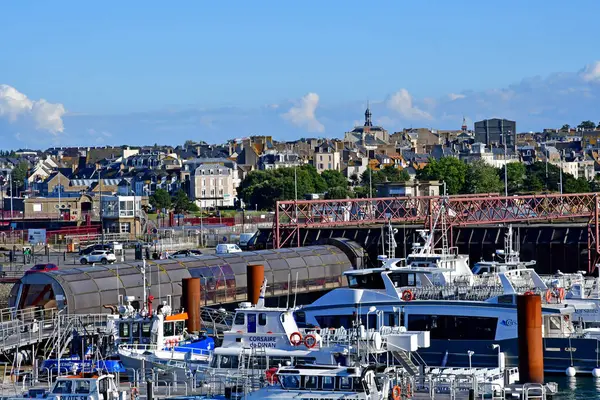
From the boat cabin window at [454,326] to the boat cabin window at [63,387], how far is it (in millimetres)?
19047

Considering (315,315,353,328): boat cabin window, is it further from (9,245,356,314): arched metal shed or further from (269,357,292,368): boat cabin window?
(269,357,292,368): boat cabin window

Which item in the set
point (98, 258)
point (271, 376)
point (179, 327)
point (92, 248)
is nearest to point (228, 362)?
point (179, 327)

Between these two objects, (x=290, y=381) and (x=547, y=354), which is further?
(x=547, y=354)

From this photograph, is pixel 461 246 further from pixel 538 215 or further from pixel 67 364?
pixel 67 364

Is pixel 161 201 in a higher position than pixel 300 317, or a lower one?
higher

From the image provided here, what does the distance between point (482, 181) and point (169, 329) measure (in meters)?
125

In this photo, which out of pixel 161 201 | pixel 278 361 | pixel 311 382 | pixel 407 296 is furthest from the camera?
pixel 161 201

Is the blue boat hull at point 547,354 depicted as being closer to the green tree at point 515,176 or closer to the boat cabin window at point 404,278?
the boat cabin window at point 404,278

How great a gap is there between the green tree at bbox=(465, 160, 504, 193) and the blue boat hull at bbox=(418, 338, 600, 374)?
114 metres

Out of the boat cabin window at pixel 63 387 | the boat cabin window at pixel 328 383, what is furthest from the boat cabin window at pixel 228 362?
the boat cabin window at pixel 328 383

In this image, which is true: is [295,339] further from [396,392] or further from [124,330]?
[396,392]

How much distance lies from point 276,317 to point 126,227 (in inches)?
2667

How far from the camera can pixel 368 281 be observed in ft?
180

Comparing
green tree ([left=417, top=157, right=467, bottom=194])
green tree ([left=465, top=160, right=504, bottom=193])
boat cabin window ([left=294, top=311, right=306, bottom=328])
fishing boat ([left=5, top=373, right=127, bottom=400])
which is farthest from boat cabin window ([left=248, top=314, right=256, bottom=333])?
green tree ([left=465, top=160, right=504, bottom=193])
